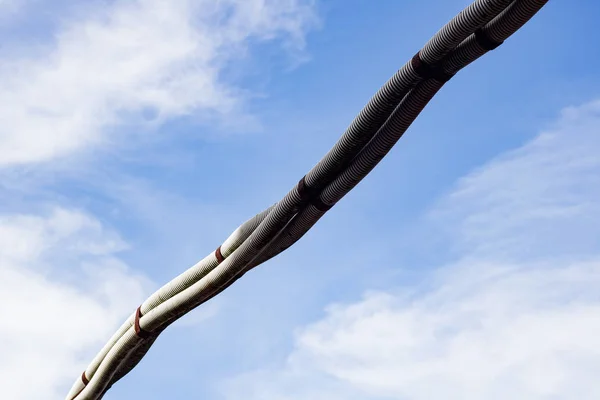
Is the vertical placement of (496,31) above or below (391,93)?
above

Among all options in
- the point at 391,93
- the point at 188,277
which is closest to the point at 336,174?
the point at 391,93

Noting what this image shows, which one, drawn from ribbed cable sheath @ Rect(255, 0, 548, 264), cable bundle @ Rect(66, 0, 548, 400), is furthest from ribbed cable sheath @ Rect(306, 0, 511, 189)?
ribbed cable sheath @ Rect(255, 0, 548, 264)

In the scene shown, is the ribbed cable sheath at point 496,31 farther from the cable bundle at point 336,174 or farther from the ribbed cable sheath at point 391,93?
the ribbed cable sheath at point 391,93

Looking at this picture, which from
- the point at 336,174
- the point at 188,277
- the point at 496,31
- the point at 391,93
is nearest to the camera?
the point at 496,31

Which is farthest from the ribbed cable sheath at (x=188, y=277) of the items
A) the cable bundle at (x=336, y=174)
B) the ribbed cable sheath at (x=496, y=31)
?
the ribbed cable sheath at (x=496, y=31)

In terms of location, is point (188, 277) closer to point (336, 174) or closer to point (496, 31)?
point (336, 174)

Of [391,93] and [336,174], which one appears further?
[336,174]

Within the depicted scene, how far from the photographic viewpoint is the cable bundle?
22938 mm

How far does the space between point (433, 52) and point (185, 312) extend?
13462mm

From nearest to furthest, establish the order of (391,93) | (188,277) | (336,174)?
(391,93) → (336,174) → (188,277)

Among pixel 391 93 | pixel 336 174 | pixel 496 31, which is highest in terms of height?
pixel 496 31

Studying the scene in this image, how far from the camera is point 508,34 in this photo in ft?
76.0

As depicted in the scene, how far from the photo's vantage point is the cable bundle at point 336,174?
22938 mm

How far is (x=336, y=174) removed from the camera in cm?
2617
